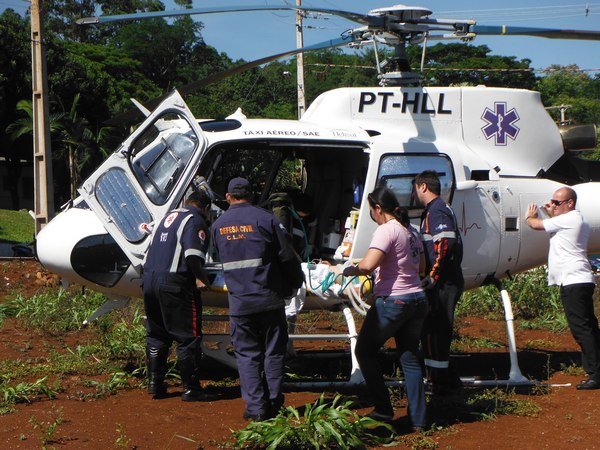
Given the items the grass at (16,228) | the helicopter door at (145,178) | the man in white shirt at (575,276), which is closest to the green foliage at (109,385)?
the helicopter door at (145,178)

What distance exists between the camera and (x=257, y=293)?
6.28 m

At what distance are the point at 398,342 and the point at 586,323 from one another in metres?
2.30

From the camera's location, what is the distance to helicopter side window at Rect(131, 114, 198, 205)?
7672mm

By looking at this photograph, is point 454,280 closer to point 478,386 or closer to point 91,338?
point 478,386

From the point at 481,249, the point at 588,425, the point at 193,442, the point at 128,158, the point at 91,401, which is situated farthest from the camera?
the point at 481,249

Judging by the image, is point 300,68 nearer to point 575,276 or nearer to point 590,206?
point 590,206

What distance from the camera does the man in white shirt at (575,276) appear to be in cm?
764

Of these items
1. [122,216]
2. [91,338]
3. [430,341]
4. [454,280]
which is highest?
[122,216]

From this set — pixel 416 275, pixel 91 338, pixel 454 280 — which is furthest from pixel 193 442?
pixel 91 338

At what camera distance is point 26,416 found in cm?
659

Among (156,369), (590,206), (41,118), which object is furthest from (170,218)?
(41,118)

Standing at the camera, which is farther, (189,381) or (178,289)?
(189,381)

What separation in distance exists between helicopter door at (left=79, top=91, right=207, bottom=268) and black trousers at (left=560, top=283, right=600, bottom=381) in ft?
11.9

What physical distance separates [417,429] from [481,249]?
105 inches
